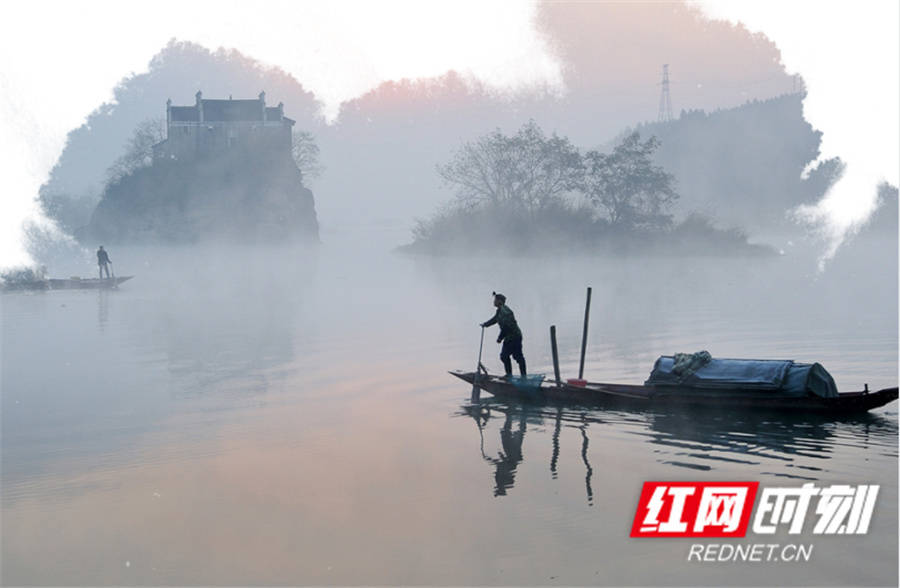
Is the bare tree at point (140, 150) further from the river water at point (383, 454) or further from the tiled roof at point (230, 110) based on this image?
the river water at point (383, 454)

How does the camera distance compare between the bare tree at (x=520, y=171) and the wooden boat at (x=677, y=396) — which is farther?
the bare tree at (x=520, y=171)

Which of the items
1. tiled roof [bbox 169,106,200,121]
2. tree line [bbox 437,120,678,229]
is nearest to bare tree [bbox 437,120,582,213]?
tree line [bbox 437,120,678,229]

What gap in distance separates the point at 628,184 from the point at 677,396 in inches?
3134

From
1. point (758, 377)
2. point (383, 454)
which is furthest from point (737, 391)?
point (383, 454)

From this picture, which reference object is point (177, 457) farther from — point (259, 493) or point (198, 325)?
point (198, 325)

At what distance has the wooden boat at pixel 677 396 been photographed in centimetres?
2330

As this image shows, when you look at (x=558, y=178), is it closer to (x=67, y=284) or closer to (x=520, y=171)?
(x=520, y=171)

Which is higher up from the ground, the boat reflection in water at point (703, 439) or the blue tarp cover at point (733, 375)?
the blue tarp cover at point (733, 375)

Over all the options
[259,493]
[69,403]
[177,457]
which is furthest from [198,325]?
[259,493]

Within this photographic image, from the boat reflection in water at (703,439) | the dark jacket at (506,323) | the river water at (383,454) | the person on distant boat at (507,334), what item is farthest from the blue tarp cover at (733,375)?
the dark jacket at (506,323)

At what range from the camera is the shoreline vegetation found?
336 feet

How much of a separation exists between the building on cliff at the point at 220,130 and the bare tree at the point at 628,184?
1737 inches

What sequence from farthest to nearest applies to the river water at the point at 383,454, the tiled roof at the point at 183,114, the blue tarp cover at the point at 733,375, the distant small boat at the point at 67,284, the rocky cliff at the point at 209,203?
the tiled roof at the point at 183,114 < the rocky cliff at the point at 209,203 < the distant small boat at the point at 67,284 < the blue tarp cover at the point at 733,375 < the river water at the point at 383,454

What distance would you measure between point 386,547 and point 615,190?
294ft
